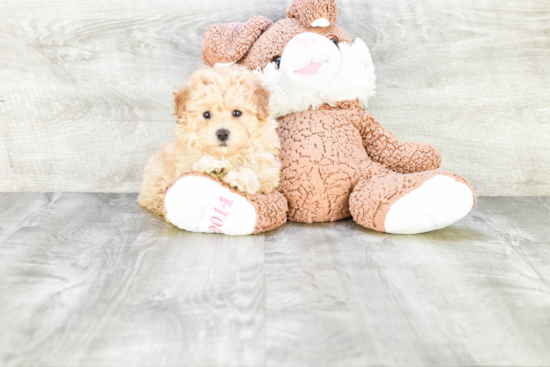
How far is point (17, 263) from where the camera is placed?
0.94 m

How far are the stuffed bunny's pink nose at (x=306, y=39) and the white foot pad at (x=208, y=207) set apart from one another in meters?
0.39

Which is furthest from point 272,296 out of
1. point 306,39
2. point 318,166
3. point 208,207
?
point 306,39

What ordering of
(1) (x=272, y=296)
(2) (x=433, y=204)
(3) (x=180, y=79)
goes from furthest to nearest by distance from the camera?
(3) (x=180, y=79) < (2) (x=433, y=204) < (1) (x=272, y=296)

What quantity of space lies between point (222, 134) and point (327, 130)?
28 cm

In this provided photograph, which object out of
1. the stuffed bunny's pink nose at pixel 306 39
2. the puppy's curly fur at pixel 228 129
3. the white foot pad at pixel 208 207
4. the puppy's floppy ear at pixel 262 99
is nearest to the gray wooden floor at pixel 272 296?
the white foot pad at pixel 208 207

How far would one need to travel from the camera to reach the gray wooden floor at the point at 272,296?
0.66 metres

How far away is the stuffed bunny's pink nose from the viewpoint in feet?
3.67

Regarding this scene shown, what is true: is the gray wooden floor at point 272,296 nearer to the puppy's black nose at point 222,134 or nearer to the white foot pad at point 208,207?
the white foot pad at point 208,207

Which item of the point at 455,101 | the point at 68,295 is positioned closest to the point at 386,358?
the point at 68,295

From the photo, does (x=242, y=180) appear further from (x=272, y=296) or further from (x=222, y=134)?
(x=272, y=296)

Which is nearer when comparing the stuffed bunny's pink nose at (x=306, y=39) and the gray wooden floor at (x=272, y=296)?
the gray wooden floor at (x=272, y=296)

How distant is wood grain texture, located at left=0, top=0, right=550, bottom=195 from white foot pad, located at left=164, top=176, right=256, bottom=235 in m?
0.50

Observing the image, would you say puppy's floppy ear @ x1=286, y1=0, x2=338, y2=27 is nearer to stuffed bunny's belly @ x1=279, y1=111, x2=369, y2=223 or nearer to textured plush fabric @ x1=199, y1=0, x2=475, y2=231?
textured plush fabric @ x1=199, y1=0, x2=475, y2=231

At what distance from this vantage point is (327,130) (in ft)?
3.86
